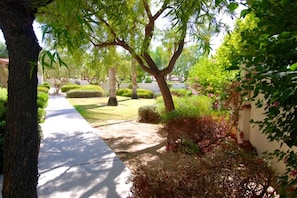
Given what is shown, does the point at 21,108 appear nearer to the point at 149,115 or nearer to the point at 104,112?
the point at 149,115

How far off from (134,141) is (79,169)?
3.13 meters

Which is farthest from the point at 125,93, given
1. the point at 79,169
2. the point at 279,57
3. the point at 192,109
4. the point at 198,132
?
the point at 279,57

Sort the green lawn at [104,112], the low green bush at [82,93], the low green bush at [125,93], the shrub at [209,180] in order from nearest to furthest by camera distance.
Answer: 1. the shrub at [209,180]
2. the green lawn at [104,112]
3. the low green bush at [82,93]
4. the low green bush at [125,93]

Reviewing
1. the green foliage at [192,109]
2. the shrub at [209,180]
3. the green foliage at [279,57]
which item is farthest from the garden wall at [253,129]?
the green foliage at [279,57]

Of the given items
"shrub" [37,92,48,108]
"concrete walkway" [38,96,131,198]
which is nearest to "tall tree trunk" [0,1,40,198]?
"concrete walkway" [38,96,131,198]

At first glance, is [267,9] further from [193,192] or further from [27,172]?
[27,172]

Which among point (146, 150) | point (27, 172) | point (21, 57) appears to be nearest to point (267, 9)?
point (21, 57)

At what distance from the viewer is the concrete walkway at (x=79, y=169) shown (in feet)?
13.7

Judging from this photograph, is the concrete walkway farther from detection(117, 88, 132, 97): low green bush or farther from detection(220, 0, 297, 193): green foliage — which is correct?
detection(117, 88, 132, 97): low green bush

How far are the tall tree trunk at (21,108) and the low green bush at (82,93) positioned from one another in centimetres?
2747

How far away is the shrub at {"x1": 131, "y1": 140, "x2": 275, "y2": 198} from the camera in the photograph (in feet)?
7.50

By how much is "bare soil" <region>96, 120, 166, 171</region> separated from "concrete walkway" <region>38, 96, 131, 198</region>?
0.31 metres

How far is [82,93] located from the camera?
29.1m

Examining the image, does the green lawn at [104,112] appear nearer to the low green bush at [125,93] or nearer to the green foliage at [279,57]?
the green foliage at [279,57]
